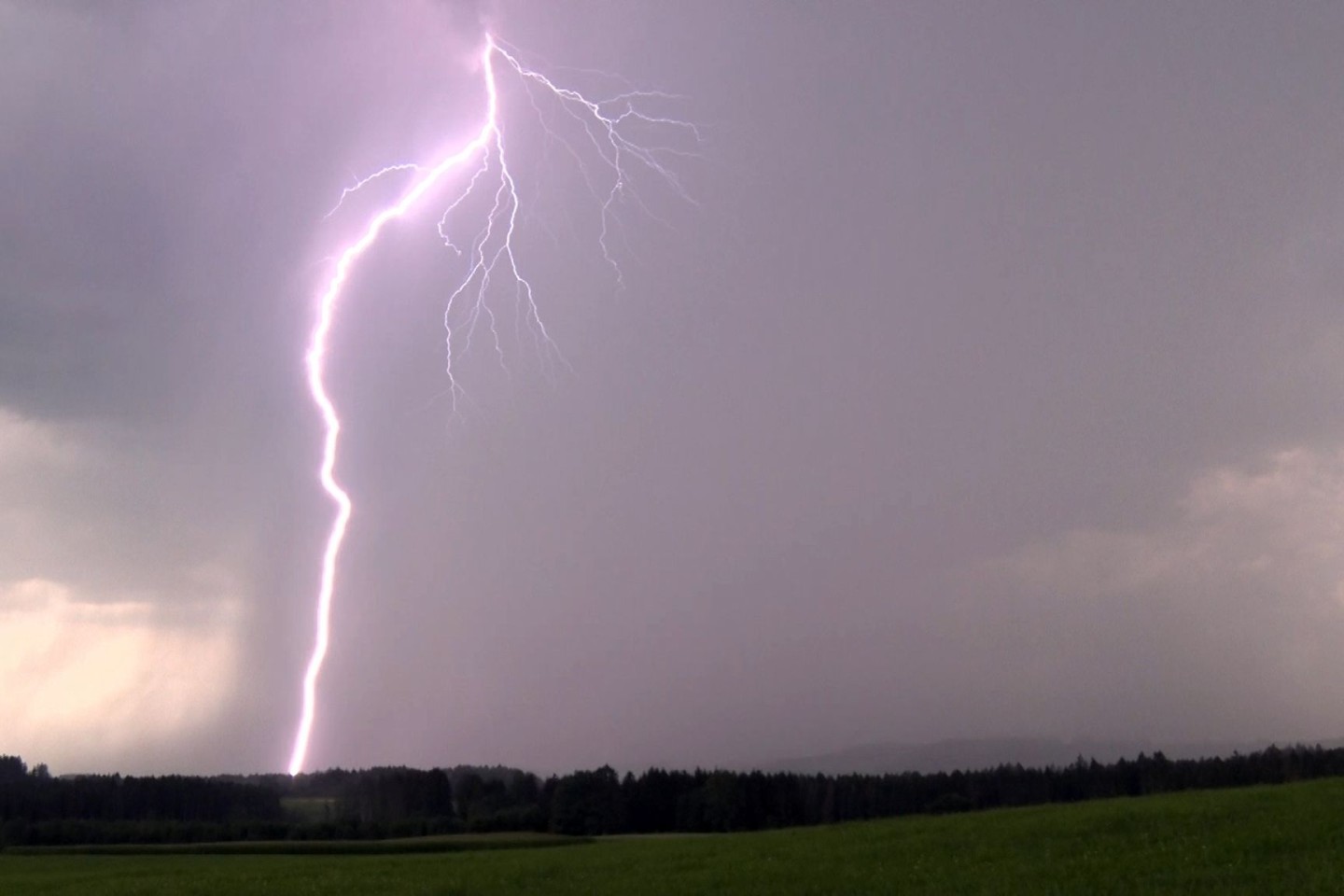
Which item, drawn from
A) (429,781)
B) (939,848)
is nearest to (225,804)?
(429,781)

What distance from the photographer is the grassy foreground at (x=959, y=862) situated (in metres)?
14.9

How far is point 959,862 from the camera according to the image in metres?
17.5

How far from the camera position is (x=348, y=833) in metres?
57.7

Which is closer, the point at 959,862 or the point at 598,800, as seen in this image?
the point at 959,862

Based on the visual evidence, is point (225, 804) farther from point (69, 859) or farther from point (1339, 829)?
point (1339, 829)

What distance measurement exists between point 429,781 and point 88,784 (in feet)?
88.9

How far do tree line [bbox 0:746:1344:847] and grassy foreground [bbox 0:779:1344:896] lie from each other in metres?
33.5

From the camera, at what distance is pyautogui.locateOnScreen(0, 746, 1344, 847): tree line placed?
6116cm

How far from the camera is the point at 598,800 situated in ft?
215

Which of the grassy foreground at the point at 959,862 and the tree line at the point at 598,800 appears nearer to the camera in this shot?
the grassy foreground at the point at 959,862

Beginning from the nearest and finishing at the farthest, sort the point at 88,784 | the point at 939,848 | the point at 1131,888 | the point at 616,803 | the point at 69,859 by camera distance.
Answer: the point at 1131,888, the point at 939,848, the point at 69,859, the point at 616,803, the point at 88,784

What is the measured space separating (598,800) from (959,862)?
5100 cm

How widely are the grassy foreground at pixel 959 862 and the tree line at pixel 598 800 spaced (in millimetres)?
33509

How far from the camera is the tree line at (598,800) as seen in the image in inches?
2408
